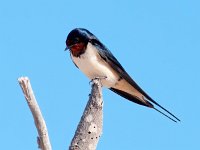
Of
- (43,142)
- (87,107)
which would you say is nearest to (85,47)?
(87,107)

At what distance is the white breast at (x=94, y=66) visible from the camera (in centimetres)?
419

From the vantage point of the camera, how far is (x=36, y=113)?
2113 mm

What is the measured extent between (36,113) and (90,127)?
0.44m

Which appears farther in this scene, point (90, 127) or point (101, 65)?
point (101, 65)

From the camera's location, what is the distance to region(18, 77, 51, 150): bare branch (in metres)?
2.10

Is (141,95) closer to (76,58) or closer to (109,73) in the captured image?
(109,73)

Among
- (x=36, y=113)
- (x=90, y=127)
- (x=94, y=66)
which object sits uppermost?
(x=94, y=66)

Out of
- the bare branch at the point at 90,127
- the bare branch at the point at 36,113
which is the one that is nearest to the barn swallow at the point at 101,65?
the bare branch at the point at 90,127

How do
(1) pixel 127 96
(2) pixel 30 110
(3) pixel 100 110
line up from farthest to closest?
(1) pixel 127 96 < (3) pixel 100 110 < (2) pixel 30 110

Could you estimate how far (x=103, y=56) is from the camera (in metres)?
4.36

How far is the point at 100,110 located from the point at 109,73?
1.69 m

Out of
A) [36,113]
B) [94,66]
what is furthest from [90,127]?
[94,66]

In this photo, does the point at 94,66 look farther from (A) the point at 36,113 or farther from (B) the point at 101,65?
(A) the point at 36,113

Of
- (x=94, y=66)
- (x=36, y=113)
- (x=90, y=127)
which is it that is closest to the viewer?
(x=36, y=113)
